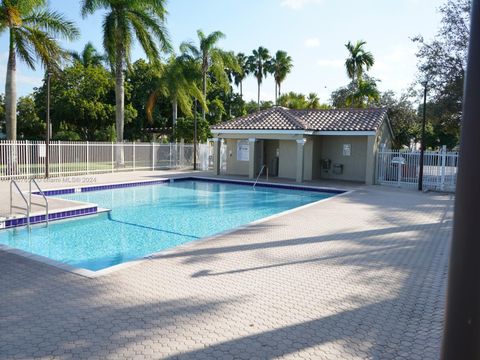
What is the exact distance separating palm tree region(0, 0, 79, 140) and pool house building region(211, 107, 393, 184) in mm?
9393

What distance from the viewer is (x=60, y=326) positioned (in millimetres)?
4445

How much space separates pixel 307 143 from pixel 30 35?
14764 mm

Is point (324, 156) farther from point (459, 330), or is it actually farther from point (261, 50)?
point (261, 50)

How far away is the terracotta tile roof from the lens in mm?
21172


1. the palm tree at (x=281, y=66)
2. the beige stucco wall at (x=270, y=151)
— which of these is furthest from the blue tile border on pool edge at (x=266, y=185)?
the palm tree at (x=281, y=66)

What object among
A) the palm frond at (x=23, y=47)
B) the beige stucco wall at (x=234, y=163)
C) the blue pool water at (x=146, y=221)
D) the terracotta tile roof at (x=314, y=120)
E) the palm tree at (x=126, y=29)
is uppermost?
the palm tree at (x=126, y=29)

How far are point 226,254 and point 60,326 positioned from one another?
341 centimetres

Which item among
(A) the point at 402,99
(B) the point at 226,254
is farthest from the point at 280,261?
(A) the point at 402,99

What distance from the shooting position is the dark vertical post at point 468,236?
7.38 feet

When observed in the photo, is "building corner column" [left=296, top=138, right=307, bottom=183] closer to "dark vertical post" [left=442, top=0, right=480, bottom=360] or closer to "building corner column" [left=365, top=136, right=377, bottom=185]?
"building corner column" [left=365, top=136, right=377, bottom=185]

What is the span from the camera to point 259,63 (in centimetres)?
5069

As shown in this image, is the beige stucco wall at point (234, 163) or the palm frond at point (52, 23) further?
the beige stucco wall at point (234, 163)

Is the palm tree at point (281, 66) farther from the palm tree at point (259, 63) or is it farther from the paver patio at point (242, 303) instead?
the paver patio at point (242, 303)

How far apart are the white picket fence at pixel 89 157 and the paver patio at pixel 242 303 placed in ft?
44.9
